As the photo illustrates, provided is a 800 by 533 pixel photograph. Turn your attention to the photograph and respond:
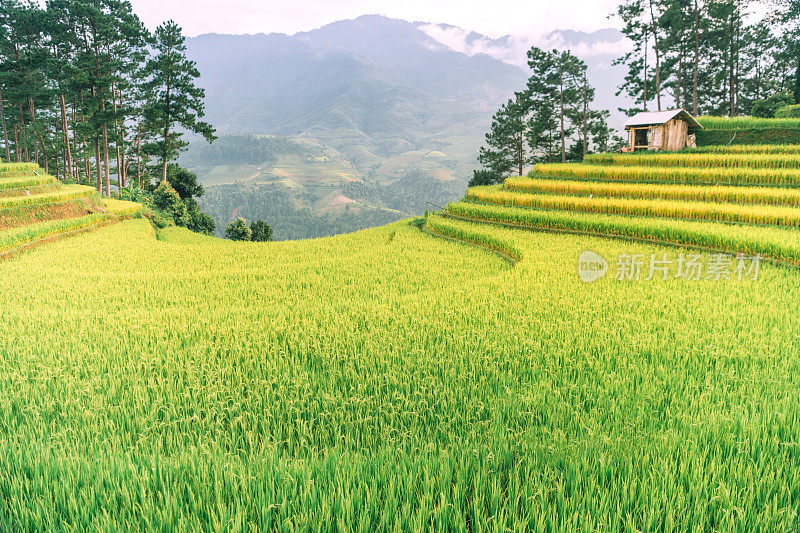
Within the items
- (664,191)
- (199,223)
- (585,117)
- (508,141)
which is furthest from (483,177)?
(199,223)

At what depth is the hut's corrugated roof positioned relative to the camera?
73.9ft

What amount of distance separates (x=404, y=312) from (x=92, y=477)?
13.4 ft

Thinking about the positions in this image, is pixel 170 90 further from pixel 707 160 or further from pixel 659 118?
pixel 707 160

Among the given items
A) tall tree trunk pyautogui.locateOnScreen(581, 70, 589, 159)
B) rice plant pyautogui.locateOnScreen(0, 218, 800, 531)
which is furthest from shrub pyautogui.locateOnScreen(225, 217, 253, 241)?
tall tree trunk pyautogui.locateOnScreen(581, 70, 589, 159)

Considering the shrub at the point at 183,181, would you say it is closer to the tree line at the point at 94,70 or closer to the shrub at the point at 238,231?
the tree line at the point at 94,70

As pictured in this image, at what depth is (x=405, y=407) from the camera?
3.29 m

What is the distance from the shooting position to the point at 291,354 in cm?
450

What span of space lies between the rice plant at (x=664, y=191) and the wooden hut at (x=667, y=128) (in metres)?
8.33

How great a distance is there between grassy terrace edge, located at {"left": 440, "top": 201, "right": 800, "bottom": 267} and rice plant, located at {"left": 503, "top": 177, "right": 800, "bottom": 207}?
2.89 meters

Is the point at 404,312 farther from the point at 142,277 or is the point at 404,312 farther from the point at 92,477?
the point at 142,277

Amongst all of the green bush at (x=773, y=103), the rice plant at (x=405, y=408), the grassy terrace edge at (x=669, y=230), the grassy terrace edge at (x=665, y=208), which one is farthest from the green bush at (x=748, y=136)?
the rice plant at (x=405, y=408)

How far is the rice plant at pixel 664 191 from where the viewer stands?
44.4 feet

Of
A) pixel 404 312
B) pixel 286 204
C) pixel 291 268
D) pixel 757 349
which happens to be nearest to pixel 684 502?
pixel 757 349

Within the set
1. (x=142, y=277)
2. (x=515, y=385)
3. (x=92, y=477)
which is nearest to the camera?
(x=92, y=477)
